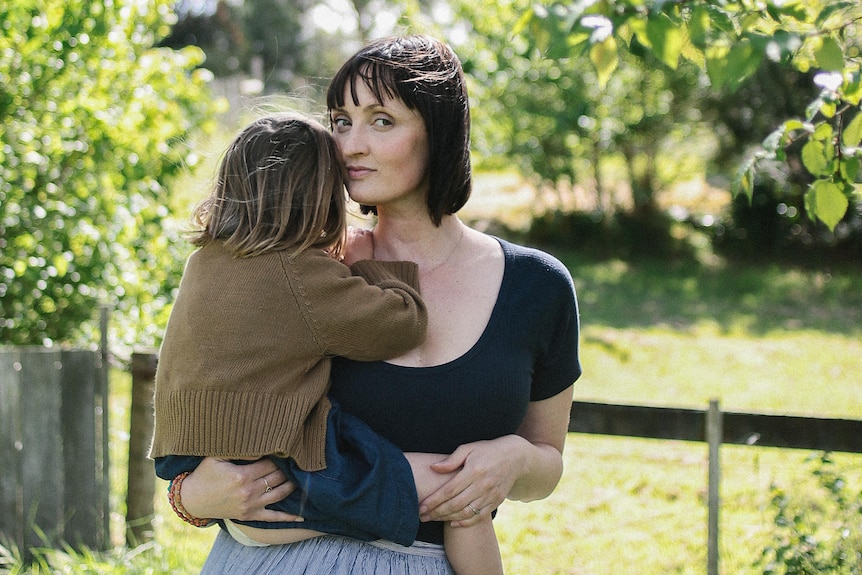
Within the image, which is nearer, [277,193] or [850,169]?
[277,193]

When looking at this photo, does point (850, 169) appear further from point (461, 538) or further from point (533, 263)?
point (461, 538)

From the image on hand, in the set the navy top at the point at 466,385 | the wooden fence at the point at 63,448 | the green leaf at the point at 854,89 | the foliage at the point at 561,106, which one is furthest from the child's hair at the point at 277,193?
the foliage at the point at 561,106

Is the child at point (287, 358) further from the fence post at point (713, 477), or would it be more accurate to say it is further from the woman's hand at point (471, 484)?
the fence post at point (713, 477)

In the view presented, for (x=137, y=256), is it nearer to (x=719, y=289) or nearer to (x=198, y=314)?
(x=198, y=314)

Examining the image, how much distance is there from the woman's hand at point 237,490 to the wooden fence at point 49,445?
241 cm

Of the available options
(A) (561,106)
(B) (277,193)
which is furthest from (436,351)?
(A) (561,106)

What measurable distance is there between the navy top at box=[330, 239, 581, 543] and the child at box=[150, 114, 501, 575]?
42 mm

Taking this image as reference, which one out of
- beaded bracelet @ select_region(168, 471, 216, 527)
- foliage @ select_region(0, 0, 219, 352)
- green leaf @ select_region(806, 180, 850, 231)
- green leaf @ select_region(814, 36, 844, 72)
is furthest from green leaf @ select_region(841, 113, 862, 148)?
foliage @ select_region(0, 0, 219, 352)

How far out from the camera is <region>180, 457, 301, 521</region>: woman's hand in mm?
1665

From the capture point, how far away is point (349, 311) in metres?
1.66

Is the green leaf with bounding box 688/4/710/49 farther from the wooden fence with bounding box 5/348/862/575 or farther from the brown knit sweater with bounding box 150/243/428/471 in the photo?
the wooden fence with bounding box 5/348/862/575

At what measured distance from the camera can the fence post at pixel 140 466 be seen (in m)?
3.87

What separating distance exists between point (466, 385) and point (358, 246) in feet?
1.40

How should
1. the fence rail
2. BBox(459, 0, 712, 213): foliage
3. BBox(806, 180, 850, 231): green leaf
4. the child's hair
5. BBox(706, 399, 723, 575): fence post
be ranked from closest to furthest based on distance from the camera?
1. the child's hair
2. BBox(806, 180, 850, 231): green leaf
3. the fence rail
4. BBox(706, 399, 723, 575): fence post
5. BBox(459, 0, 712, 213): foliage
